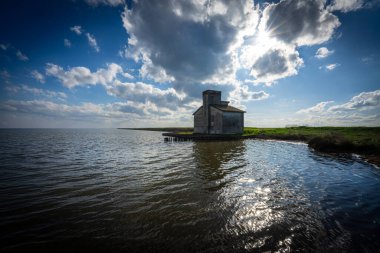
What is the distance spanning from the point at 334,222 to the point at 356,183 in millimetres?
5958

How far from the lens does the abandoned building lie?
39.7m

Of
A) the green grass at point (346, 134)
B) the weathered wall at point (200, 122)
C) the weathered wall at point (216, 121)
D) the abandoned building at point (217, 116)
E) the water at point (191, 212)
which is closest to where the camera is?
the water at point (191, 212)

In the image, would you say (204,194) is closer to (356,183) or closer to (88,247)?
(88,247)

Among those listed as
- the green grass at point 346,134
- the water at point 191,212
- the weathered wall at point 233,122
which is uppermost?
the weathered wall at point 233,122

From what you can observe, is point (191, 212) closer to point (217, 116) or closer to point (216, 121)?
point (217, 116)

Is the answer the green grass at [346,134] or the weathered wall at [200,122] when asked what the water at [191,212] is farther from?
the weathered wall at [200,122]

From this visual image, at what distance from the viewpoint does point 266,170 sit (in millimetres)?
11820

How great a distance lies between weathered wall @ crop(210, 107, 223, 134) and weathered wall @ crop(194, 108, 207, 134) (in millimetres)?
2172

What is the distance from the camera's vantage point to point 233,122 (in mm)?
41031

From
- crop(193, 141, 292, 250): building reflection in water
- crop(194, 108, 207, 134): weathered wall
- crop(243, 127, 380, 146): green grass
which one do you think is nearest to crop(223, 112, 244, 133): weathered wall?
crop(243, 127, 380, 146): green grass

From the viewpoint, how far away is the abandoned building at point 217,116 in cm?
3972

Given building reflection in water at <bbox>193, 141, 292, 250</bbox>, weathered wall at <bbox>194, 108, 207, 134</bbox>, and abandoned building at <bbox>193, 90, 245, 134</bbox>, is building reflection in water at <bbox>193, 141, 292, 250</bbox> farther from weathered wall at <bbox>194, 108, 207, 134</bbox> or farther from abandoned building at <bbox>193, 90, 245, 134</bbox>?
weathered wall at <bbox>194, 108, 207, 134</bbox>

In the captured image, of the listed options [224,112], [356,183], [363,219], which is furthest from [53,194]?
[224,112]

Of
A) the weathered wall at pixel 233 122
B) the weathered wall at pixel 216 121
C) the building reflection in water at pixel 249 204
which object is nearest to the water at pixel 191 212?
the building reflection in water at pixel 249 204
